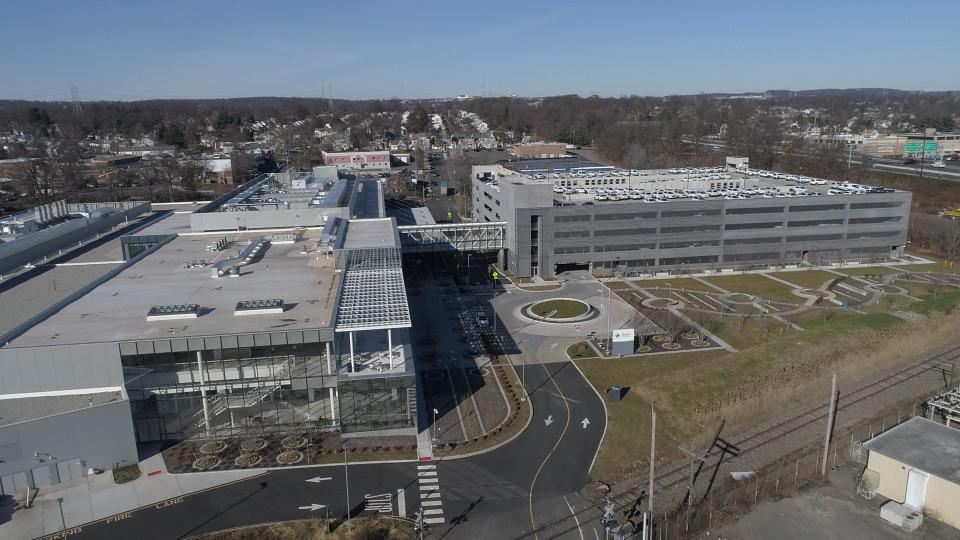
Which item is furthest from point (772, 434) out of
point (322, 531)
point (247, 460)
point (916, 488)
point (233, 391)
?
point (233, 391)

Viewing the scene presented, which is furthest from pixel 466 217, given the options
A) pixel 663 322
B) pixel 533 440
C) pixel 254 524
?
pixel 254 524

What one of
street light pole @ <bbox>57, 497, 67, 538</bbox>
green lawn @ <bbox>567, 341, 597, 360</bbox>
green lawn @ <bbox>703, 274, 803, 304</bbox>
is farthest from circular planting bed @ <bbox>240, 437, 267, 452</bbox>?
green lawn @ <bbox>703, 274, 803, 304</bbox>

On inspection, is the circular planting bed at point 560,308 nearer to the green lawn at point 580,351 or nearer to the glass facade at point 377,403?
the green lawn at point 580,351

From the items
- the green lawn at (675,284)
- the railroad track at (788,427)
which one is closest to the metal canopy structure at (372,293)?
the railroad track at (788,427)

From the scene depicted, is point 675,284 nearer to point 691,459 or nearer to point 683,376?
point 683,376

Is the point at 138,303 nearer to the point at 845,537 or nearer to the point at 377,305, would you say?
the point at 377,305
